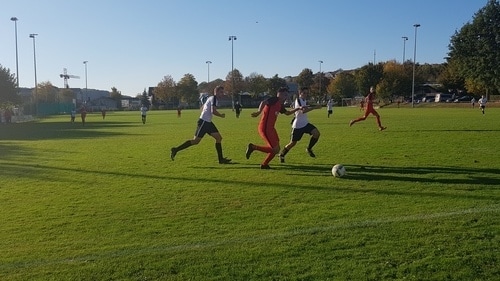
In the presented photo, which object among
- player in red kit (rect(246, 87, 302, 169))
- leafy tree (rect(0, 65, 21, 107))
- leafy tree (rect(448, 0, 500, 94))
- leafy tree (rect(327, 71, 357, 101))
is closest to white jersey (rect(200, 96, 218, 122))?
player in red kit (rect(246, 87, 302, 169))

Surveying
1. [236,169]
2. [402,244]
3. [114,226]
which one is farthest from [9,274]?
[236,169]

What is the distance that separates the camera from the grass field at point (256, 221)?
474cm

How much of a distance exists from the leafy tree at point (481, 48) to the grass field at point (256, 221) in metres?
69.6

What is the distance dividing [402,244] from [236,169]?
6.30 m

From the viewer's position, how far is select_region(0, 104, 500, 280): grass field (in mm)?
4738

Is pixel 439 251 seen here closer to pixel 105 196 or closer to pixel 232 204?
pixel 232 204

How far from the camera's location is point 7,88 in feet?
197

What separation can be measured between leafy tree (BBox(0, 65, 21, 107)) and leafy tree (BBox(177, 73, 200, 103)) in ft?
219

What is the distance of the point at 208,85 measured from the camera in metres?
151

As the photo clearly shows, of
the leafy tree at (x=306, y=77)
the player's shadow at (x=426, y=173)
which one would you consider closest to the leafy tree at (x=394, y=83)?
the leafy tree at (x=306, y=77)

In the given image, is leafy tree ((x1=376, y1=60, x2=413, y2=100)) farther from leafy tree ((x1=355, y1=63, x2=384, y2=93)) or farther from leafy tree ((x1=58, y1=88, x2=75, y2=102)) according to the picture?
leafy tree ((x1=58, y1=88, x2=75, y2=102))

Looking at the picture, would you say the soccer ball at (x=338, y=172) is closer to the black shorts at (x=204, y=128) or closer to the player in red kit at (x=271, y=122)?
the player in red kit at (x=271, y=122)

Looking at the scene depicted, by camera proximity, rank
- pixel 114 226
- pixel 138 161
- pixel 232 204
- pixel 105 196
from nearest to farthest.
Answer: pixel 114 226, pixel 232 204, pixel 105 196, pixel 138 161

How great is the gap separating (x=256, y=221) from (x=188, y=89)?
123058 millimetres
